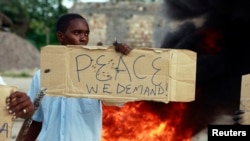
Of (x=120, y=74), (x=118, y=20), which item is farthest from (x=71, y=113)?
(x=118, y=20)

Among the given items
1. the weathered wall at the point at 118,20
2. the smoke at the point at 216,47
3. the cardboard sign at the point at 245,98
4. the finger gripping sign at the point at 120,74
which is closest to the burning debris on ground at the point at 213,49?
the smoke at the point at 216,47

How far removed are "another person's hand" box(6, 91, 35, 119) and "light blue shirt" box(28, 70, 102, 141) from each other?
44cm

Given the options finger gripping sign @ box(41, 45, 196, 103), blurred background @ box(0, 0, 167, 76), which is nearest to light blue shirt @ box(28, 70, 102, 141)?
finger gripping sign @ box(41, 45, 196, 103)

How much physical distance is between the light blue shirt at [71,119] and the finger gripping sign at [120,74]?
218mm

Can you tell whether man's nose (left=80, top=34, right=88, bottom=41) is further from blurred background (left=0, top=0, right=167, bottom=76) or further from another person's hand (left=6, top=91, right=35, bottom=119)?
blurred background (left=0, top=0, right=167, bottom=76)

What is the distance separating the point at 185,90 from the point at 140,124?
105 inches

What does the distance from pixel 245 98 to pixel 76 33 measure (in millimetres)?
1049

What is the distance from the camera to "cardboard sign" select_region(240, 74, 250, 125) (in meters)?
3.74

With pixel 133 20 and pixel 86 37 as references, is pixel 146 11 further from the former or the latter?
pixel 86 37

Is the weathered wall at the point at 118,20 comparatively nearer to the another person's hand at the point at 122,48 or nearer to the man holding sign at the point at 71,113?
the man holding sign at the point at 71,113

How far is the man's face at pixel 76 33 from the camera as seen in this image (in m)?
3.74

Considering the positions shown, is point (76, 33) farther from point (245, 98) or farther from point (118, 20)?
point (118, 20)

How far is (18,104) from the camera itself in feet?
10.6

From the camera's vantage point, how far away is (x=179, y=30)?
8.66 m
